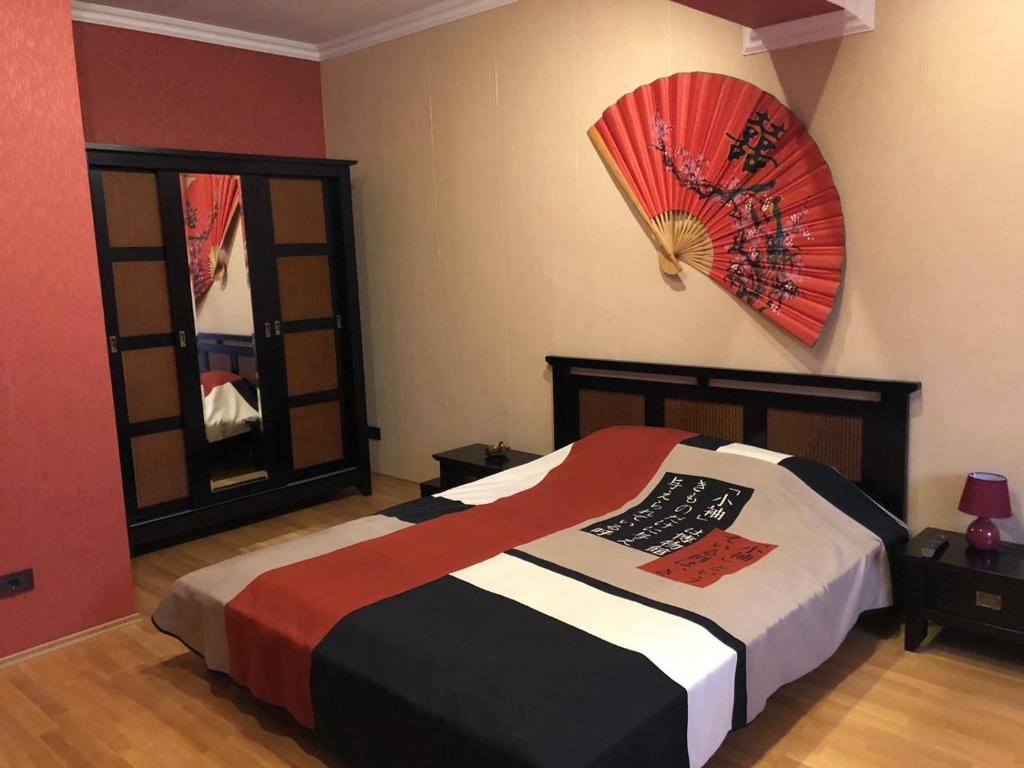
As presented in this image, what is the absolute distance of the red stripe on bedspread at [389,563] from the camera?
221cm

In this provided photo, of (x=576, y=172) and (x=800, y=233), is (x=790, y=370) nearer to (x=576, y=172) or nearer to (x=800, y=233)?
(x=800, y=233)

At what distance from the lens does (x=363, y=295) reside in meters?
4.90

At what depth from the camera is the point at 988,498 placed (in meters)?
2.54

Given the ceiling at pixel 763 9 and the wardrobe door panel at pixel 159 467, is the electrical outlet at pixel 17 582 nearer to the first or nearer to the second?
the wardrobe door panel at pixel 159 467

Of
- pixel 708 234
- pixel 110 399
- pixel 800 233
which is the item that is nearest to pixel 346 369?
pixel 110 399

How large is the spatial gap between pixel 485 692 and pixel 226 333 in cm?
271

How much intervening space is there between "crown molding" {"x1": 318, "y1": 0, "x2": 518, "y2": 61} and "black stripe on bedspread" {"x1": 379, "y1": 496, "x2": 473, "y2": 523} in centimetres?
237

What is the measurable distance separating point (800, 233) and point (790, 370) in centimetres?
52

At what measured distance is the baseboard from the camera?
112 inches

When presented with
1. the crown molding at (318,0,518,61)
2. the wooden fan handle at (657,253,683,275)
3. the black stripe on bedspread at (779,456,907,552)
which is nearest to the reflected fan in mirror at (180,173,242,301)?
the crown molding at (318,0,518,61)

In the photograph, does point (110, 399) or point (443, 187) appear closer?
point (110, 399)

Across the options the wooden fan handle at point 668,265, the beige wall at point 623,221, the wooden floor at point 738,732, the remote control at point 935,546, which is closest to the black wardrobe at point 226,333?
the beige wall at point 623,221

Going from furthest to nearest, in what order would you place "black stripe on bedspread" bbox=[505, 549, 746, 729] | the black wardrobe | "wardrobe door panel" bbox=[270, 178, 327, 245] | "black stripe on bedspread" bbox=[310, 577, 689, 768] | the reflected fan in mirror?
"wardrobe door panel" bbox=[270, 178, 327, 245], the reflected fan in mirror, the black wardrobe, "black stripe on bedspread" bbox=[505, 549, 746, 729], "black stripe on bedspread" bbox=[310, 577, 689, 768]

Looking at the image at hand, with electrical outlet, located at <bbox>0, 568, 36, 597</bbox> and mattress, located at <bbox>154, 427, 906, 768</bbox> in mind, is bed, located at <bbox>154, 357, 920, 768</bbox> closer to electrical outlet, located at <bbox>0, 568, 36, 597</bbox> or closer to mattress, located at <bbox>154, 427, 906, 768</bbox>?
mattress, located at <bbox>154, 427, 906, 768</bbox>
